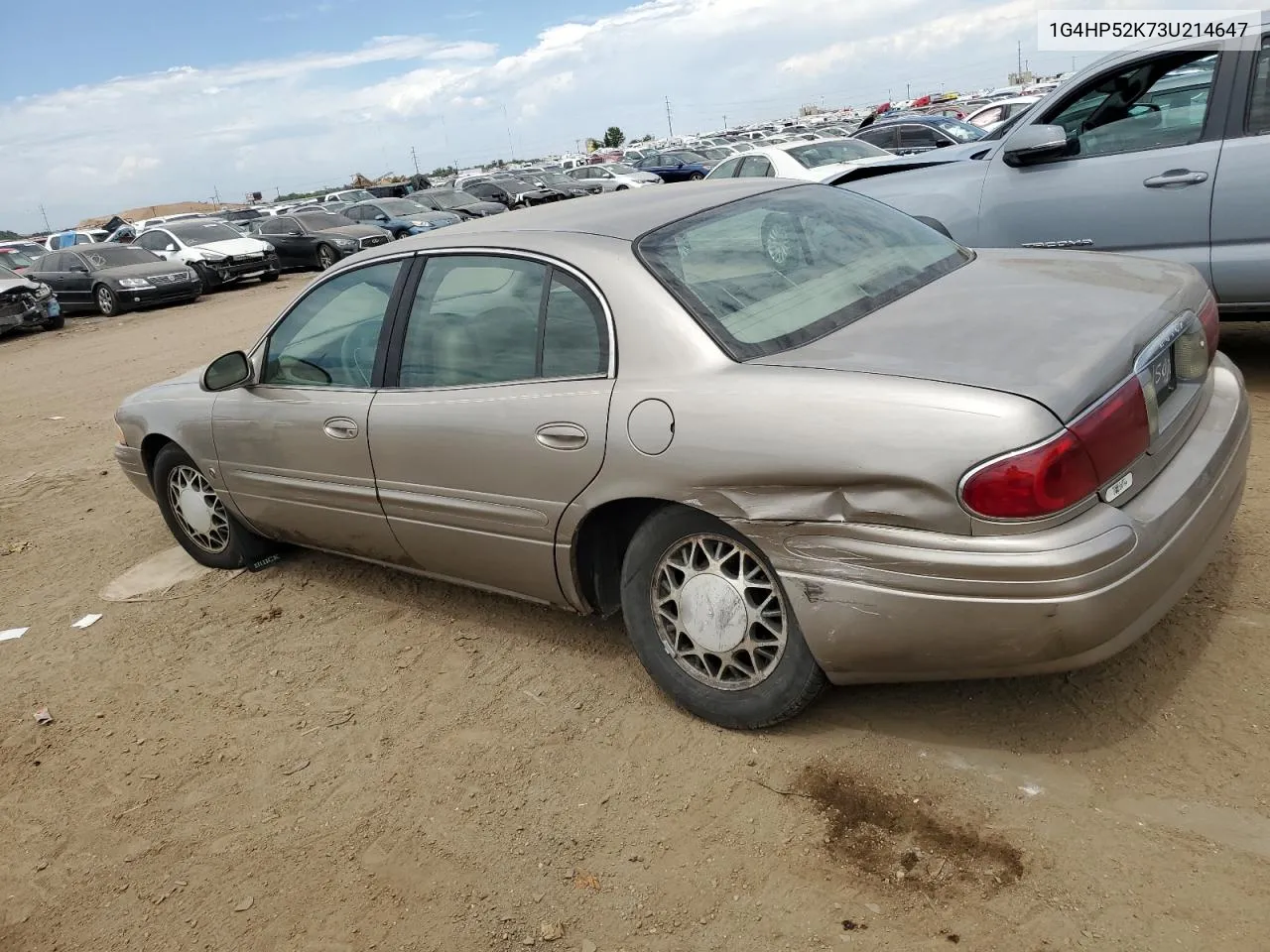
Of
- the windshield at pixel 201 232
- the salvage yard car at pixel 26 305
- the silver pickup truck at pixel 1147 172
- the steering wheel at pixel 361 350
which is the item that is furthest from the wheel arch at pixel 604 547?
the windshield at pixel 201 232

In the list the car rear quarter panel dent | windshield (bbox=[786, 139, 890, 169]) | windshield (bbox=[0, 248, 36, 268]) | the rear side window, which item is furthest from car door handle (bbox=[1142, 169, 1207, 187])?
windshield (bbox=[0, 248, 36, 268])

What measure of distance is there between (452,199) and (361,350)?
25.3 metres

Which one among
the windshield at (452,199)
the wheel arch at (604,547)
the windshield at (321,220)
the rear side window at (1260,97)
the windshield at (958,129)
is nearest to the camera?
the wheel arch at (604,547)

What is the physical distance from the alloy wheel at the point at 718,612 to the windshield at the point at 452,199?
25729mm

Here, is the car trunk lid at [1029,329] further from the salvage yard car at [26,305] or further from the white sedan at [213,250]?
the white sedan at [213,250]

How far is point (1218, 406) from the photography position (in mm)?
3217

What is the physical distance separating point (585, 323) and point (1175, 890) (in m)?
2.18

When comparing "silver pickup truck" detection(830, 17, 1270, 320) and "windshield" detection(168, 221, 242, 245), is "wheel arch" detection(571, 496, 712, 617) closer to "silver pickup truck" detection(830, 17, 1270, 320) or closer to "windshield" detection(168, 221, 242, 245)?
"silver pickup truck" detection(830, 17, 1270, 320)

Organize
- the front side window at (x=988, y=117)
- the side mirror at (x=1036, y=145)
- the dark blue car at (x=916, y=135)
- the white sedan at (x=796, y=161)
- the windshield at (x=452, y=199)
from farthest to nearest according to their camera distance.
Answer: the windshield at (x=452, y=199) < the front side window at (x=988, y=117) < the dark blue car at (x=916, y=135) < the white sedan at (x=796, y=161) < the side mirror at (x=1036, y=145)

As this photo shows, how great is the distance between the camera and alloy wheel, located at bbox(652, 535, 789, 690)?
300 cm

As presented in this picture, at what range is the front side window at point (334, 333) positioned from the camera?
400cm

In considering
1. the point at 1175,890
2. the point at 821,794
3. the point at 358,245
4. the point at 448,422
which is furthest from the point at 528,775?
the point at 358,245

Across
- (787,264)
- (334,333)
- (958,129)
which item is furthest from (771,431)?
(958,129)

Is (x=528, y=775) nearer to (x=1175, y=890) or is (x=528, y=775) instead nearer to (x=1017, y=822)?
(x=1017, y=822)
